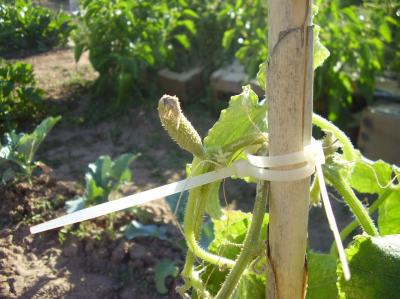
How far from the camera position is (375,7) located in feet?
14.3

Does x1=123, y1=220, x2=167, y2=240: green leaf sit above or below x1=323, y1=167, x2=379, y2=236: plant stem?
below

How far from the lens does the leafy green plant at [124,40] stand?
165 inches

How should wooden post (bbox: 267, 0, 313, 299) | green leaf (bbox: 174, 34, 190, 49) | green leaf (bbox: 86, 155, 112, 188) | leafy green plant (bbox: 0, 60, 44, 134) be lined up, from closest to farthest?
wooden post (bbox: 267, 0, 313, 299) < green leaf (bbox: 86, 155, 112, 188) < leafy green plant (bbox: 0, 60, 44, 134) < green leaf (bbox: 174, 34, 190, 49)

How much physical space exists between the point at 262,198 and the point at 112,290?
1.58 m

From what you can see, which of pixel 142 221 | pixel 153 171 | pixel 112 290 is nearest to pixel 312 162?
pixel 112 290

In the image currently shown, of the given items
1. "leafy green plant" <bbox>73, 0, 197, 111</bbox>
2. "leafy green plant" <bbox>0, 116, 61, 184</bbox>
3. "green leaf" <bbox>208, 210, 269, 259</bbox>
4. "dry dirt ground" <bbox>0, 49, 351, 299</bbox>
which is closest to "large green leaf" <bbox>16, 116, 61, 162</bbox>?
"leafy green plant" <bbox>0, 116, 61, 184</bbox>

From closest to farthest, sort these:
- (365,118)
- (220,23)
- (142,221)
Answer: (142,221), (365,118), (220,23)

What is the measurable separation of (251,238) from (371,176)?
0.57 m

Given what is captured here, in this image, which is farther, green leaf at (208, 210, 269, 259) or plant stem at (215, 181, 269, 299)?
green leaf at (208, 210, 269, 259)

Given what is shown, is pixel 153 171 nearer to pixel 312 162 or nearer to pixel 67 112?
pixel 67 112

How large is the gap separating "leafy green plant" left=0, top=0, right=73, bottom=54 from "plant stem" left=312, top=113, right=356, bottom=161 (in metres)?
3.87

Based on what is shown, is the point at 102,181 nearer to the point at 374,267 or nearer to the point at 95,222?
the point at 95,222

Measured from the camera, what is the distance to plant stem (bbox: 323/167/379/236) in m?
0.98

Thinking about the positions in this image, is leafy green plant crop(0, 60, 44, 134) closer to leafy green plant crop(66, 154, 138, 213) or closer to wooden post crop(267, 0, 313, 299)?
leafy green plant crop(66, 154, 138, 213)
